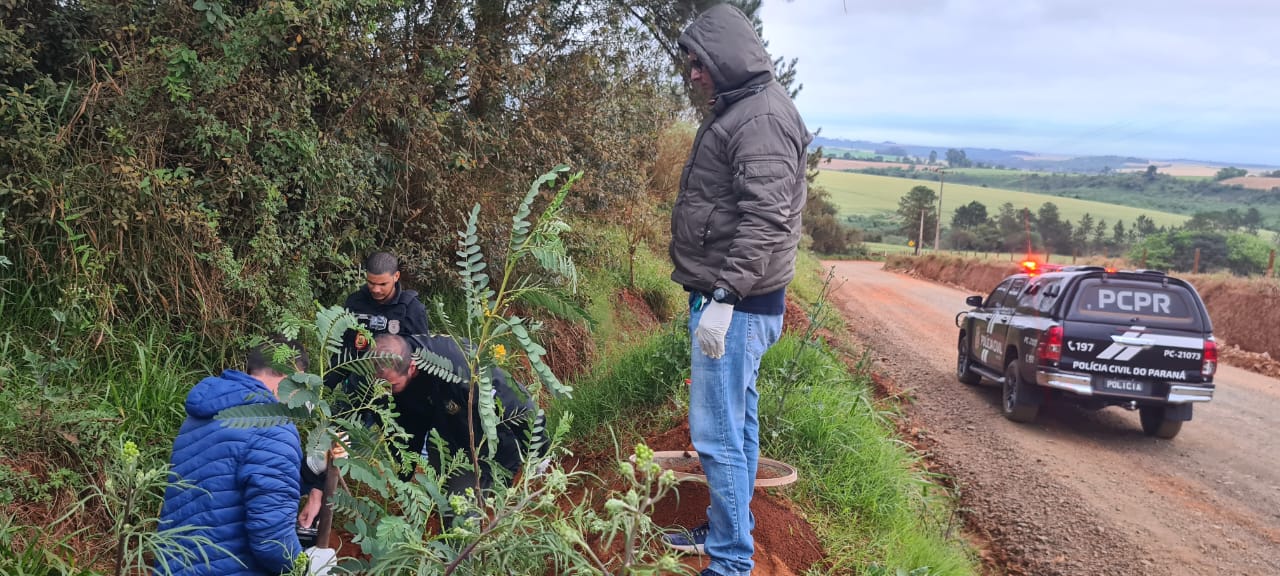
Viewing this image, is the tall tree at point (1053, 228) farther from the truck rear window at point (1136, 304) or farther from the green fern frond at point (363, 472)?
the green fern frond at point (363, 472)

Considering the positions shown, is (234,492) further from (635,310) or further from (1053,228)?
(1053,228)

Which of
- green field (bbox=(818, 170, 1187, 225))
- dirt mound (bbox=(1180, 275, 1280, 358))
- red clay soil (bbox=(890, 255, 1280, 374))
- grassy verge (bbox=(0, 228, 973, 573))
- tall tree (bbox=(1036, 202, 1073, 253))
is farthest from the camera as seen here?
green field (bbox=(818, 170, 1187, 225))

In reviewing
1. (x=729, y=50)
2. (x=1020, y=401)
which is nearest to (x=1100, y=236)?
(x=1020, y=401)

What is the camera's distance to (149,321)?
4797 mm

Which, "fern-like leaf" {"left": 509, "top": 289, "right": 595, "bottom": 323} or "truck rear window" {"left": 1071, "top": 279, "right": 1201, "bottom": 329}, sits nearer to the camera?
"fern-like leaf" {"left": 509, "top": 289, "right": 595, "bottom": 323}

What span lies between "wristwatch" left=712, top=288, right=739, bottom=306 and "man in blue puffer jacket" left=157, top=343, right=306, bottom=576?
1415mm

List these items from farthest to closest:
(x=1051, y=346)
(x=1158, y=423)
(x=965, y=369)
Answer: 1. (x=965, y=369)
2. (x=1158, y=423)
3. (x=1051, y=346)

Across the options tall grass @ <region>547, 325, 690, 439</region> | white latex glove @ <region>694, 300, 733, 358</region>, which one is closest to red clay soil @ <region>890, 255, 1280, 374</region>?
tall grass @ <region>547, 325, 690, 439</region>

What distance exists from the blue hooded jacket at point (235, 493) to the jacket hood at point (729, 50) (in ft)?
6.50

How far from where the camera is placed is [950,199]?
92.9 meters

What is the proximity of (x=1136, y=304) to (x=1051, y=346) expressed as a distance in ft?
3.52

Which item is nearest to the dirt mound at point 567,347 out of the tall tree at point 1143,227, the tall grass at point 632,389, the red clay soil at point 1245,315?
the tall grass at point 632,389

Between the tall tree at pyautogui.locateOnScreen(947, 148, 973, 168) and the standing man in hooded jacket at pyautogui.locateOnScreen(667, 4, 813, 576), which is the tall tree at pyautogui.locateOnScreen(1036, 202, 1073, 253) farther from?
the standing man in hooded jacket at pyautogui.locateOnScreen(667, 4, 813, 576)

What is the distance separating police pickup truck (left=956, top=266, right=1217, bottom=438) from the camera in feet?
28.2
